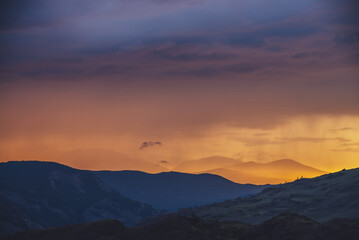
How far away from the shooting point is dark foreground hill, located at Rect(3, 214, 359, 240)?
108 m

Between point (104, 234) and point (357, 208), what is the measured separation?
109446 mm

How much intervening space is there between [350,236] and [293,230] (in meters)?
13.9

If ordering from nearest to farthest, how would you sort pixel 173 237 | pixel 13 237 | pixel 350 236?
pixel 350 236 < pixel 173 237 < pixel 13 237

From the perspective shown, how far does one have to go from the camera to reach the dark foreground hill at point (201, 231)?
354 feet

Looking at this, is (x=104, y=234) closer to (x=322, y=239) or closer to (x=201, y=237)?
(x=201, y=237)

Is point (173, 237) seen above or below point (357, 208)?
below

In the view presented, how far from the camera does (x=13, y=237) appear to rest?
4621 inches

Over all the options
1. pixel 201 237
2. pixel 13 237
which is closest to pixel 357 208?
pixel 201 237

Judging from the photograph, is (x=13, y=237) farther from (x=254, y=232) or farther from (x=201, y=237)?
(x=254, y=232)

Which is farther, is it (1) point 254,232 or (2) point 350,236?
(1) point 254,232

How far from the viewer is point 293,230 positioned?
111875 mm

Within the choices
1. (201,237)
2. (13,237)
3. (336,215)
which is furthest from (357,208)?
(13,237)

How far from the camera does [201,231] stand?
116438 mm

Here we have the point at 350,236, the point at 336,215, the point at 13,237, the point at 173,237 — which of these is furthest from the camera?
the point at 336,215
